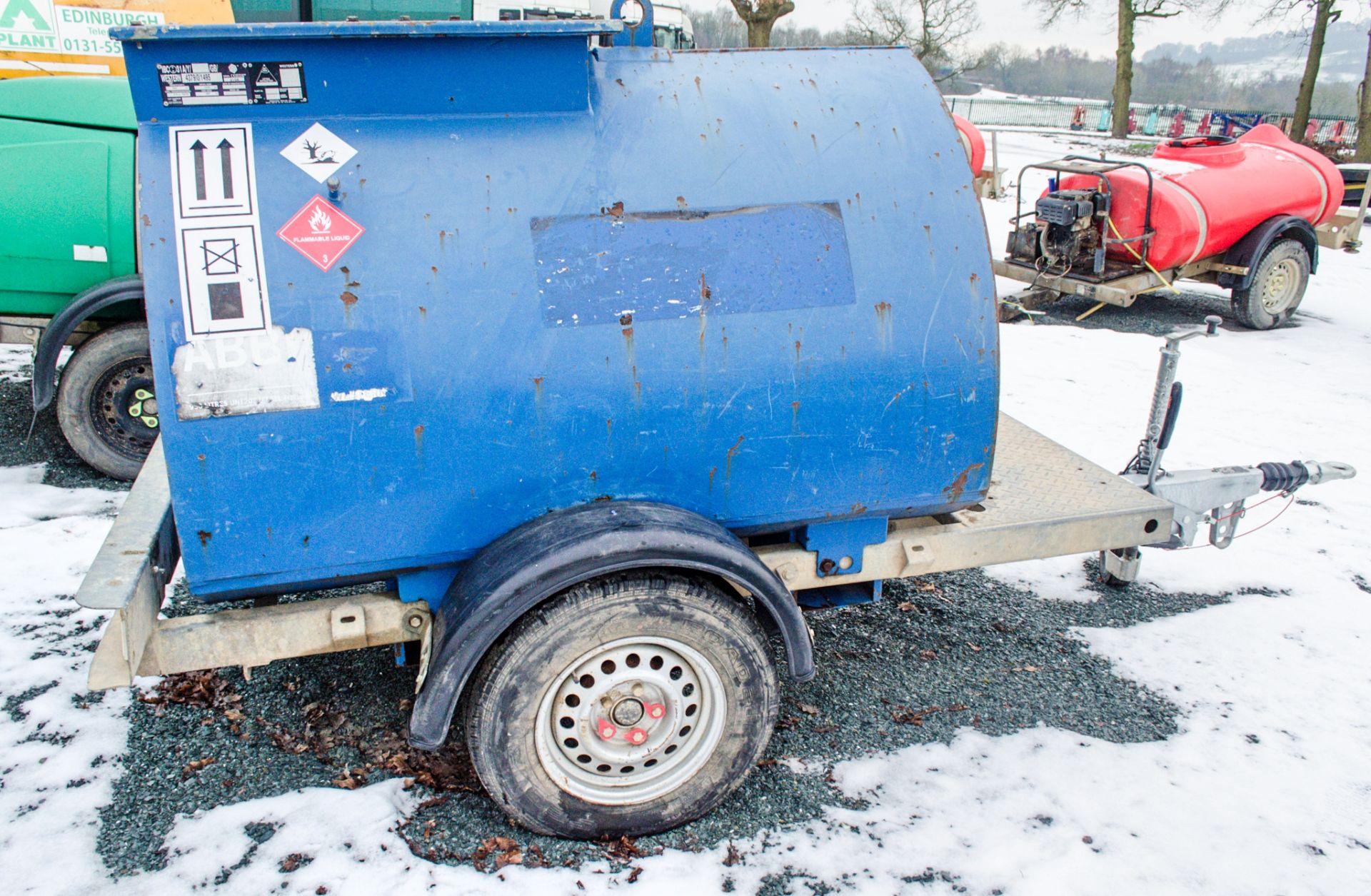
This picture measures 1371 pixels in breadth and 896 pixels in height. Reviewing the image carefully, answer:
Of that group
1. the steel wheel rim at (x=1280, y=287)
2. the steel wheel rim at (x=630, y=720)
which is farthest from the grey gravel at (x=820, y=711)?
the steel wheel rim at (x=1280, y=287)

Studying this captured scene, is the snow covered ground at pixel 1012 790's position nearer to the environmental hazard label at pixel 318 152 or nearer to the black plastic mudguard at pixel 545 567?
the black plastic mudguard at pixel 545 567

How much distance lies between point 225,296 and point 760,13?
16.7 metres

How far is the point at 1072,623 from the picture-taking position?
421 centimetres

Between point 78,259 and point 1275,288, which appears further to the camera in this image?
point 1275,288

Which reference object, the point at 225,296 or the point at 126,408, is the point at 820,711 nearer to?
the point at 225,296

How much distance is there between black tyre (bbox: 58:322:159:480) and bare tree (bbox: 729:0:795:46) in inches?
567

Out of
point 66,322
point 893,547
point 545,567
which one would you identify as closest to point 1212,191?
point 893,547

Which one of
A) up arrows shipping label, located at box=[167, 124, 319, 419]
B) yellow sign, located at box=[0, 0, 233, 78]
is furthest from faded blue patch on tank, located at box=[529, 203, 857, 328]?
yellow sign, located at box=[0, 0, 233, 78]

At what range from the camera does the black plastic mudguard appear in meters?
2.48

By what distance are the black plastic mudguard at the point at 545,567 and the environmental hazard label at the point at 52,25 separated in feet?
24.4

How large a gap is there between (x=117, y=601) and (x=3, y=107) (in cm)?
414

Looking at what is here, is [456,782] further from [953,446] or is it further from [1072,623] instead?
[1072,623]

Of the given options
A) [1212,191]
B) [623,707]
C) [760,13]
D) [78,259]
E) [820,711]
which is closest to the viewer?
[623,707]

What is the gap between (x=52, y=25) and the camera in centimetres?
782
